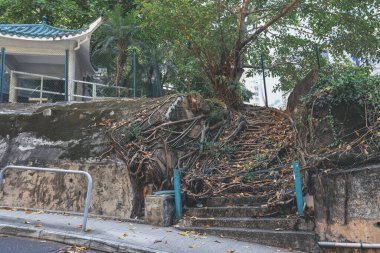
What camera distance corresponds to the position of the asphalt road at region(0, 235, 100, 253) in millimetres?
5492

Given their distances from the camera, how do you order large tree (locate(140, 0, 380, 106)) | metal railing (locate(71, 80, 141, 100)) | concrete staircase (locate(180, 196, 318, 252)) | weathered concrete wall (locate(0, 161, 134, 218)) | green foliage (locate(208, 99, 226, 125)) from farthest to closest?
metal railing (locate(71, 80, 141, 100))
large tree (locate(140, 0, 380, 106))
green foliage (locate(208, 99, 226, 125))
weathered concrete wall (locate(0, 161, 134, 218))
concrete staircase (locate(180, 196, 318, 252))

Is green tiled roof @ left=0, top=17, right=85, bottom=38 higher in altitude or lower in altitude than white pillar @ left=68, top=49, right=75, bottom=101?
higher

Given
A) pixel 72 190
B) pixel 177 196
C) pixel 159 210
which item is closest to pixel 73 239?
pixel 159 210

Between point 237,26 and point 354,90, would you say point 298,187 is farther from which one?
point 237,26


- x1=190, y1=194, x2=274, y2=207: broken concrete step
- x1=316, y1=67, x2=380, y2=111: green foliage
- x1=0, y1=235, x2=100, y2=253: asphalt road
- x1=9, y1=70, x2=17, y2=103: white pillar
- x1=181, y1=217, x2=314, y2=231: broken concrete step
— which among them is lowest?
x1=0, y1=235, x2=100, y2=253: asphalt road

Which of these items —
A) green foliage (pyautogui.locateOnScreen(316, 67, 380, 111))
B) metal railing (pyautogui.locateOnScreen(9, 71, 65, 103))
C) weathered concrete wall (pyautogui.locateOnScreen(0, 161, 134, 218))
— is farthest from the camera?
metal railing (pyautogui.locateOnScreen(9, 71, 65, 103))

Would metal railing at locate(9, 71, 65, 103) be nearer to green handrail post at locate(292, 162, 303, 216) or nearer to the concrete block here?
the concrete block

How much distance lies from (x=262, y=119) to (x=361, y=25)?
14.1ft

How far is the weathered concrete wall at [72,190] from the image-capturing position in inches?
314

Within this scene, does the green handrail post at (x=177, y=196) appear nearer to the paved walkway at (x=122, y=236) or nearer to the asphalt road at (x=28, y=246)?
the paved walkway at (x=122, y=236)

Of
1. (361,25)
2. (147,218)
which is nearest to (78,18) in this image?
(361,25)

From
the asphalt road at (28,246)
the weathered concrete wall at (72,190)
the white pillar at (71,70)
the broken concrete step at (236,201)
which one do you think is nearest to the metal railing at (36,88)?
the white pillar at (71,70)

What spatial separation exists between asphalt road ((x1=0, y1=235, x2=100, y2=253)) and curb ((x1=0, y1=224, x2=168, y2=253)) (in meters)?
0.11

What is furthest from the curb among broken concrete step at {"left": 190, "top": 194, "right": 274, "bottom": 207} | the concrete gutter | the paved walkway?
the concrete gutter
